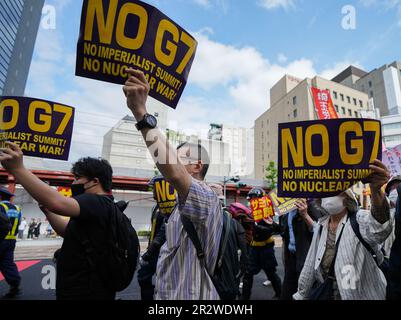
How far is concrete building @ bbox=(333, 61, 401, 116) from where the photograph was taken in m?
54.2

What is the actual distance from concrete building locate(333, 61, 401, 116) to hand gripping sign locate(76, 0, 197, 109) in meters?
67.2

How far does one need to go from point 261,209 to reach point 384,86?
218 ft

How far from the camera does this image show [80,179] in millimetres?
1995

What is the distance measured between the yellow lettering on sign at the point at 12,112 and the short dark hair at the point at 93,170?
1903mm

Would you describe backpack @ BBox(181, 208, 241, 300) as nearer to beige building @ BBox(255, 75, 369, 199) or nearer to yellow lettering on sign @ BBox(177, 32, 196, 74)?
yellow lettering on sign @ BBox(177, 32, 196, 74)

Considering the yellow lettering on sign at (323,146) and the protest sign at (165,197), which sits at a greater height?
the yellow lettering on sign at (323,146)

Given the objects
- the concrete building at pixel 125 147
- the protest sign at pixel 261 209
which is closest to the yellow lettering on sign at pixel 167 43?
the protest sign at pixel 261 209

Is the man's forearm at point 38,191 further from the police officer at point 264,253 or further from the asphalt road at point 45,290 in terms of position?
the police officer at point 264,253

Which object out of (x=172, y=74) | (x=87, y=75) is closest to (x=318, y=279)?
(x=172, y=74)

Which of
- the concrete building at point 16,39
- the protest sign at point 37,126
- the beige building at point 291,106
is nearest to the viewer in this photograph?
the protest sign at point 37,126

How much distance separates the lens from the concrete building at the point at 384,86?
5419 cm

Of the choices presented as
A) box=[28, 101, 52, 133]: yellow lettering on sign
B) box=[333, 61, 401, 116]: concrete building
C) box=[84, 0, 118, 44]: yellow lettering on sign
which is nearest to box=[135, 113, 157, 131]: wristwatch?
box=[84, 0, 118, 44]: yellow lettering on sign

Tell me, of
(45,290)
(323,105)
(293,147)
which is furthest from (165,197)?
(323,105)
